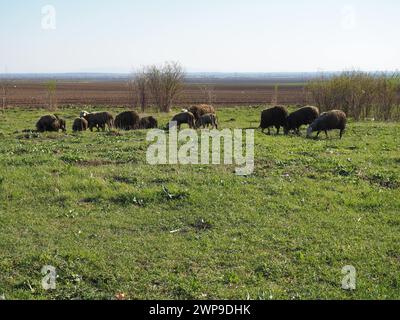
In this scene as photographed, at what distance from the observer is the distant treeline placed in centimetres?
2916

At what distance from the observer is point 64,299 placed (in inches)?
213

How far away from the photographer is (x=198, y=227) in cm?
790

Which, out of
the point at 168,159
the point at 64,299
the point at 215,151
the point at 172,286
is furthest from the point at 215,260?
the point at 215,151

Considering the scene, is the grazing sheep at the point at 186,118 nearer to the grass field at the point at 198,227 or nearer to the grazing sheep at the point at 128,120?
the grazing sheep at the point at 128,120

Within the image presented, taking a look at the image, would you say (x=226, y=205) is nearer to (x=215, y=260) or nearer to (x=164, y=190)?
(x=164, y=190)

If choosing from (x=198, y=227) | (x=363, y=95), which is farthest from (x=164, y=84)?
(x=198, y=227)

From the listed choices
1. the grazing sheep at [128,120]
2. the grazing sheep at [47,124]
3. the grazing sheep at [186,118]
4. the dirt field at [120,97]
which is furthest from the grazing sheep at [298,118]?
the dirt field at [120,97]

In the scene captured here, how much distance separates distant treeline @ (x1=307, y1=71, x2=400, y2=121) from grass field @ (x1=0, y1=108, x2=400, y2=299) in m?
17.5

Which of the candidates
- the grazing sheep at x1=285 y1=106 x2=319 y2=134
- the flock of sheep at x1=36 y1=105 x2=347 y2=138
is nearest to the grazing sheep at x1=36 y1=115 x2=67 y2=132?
the flock of sheep at x1=36 y1=105 x2=347 y2=138

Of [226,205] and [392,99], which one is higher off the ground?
[392,99]

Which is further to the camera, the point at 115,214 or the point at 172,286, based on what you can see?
the point at 115,214

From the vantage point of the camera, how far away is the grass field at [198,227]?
19.1 feet

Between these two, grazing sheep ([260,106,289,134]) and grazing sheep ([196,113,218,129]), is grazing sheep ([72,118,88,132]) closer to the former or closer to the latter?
grazing sheep ([196,113,218,129])

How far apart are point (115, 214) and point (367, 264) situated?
4654mm
